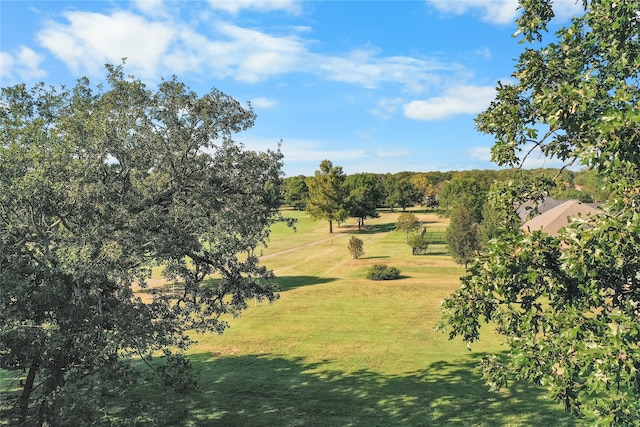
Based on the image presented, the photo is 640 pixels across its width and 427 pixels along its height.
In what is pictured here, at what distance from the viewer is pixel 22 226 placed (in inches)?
425

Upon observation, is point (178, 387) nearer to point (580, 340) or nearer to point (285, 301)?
point (580, 340)

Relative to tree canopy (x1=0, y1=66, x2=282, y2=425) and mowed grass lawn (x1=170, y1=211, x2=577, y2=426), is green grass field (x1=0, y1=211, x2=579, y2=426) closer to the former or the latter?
mowed grass lawn (x1=170, y1=211, x2=577, y2=426)

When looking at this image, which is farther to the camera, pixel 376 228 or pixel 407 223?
pixel 376 228

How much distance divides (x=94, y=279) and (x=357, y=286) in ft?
98.4

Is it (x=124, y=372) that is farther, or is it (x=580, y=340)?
(x=124, y=372)

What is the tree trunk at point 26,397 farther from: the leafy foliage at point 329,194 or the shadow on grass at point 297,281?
the leafy foliage at point 329,194

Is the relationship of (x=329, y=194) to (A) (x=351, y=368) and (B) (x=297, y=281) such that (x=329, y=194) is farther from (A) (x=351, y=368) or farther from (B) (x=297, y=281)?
(A) (x=351, y=368)

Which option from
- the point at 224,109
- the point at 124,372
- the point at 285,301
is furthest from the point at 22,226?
the point at 285,301

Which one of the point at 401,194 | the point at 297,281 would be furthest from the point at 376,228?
the point at 297,281

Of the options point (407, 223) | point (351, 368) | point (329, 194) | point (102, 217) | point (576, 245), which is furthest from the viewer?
point (329, 194)

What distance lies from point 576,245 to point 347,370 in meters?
15.8

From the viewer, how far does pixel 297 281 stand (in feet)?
140

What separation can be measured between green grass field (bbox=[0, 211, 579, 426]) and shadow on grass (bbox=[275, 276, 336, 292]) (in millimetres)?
1659

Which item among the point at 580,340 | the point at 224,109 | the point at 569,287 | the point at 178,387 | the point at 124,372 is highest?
the point at 224,109
